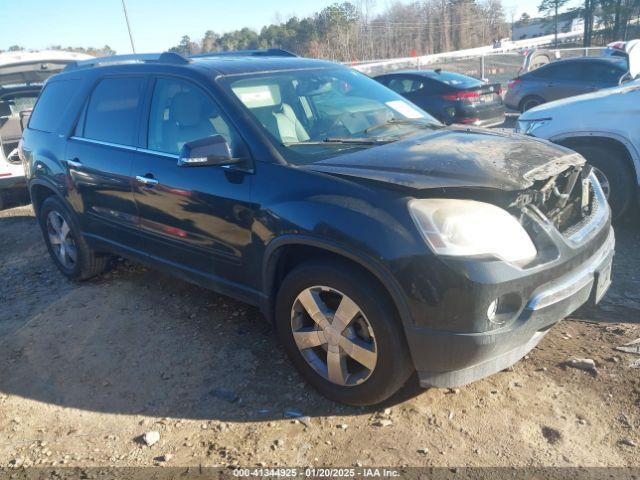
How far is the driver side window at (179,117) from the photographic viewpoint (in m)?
3.36

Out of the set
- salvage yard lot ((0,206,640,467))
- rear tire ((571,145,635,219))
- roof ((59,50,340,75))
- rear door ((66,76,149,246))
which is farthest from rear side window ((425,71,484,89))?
rear door ((66,76,149,246))

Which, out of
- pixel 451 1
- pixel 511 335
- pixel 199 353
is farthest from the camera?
pixel 451 1

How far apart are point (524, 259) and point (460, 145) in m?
0.91

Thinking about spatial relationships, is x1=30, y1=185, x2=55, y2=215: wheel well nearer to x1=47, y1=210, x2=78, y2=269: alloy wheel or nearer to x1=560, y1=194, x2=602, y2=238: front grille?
x1=47, y1=210, x2=78, y2=269: alloy wheel

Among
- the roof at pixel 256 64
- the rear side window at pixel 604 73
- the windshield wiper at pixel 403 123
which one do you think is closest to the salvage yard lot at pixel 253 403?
the windshield wiper at pixel 403 123

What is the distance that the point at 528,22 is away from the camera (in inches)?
2913

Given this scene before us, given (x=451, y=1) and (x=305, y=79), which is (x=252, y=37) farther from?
(x=305, y=79)

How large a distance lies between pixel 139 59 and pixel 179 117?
3.33 feet

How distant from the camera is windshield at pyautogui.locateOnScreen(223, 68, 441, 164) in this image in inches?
126

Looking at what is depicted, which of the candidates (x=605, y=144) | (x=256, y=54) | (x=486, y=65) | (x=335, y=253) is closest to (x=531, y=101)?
(x=605, y=144)

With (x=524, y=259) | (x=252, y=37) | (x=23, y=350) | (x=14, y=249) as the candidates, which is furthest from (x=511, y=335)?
(x=252, y=37)

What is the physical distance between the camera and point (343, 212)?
8.52ft

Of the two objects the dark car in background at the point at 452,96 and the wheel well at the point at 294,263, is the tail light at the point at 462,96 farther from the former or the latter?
the wheel well at the point at 294,263

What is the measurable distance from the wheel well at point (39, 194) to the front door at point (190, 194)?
1723 millimetres
